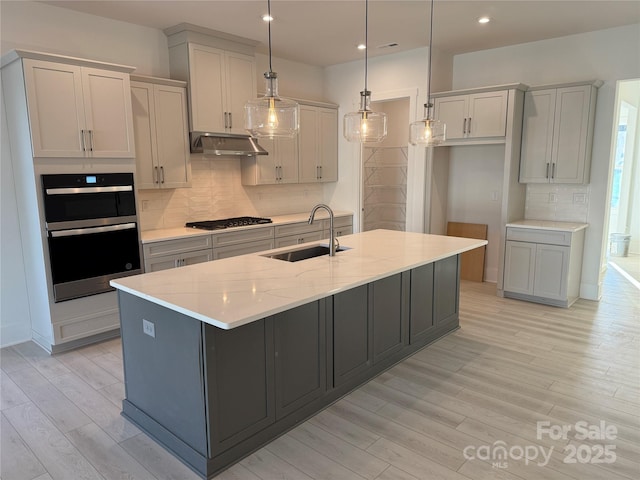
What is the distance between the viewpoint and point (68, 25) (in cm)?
389

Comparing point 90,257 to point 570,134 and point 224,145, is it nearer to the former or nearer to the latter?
point 224,145

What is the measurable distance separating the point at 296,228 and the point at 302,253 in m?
1.84

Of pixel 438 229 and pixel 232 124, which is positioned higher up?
pixel 232 124

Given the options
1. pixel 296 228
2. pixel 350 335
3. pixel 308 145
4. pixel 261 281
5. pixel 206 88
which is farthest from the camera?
pixel 308 145

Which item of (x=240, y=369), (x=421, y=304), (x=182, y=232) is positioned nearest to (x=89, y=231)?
(x=182, y=232)

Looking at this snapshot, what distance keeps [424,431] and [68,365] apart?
9.10 feet

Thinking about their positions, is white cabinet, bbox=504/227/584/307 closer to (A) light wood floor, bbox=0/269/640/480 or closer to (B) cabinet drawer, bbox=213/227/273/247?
(A) light wood floor, bbox=0/269/640/480

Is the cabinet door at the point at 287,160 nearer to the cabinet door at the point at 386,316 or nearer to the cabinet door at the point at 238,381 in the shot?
the cabinet door at the point at 386,316

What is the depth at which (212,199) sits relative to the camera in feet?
16.9

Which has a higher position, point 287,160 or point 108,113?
point 108,113

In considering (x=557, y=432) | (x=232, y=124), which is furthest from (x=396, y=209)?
(x=557, y=432)

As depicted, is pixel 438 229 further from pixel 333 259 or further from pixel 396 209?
pixel 333 259

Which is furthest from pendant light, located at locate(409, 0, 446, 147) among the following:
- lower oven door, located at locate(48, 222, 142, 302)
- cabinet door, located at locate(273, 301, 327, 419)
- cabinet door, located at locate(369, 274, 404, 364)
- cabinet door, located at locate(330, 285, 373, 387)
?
lower oven door, located at locate(48, 222, 142, 302)

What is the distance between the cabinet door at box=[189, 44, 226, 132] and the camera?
4.46m
